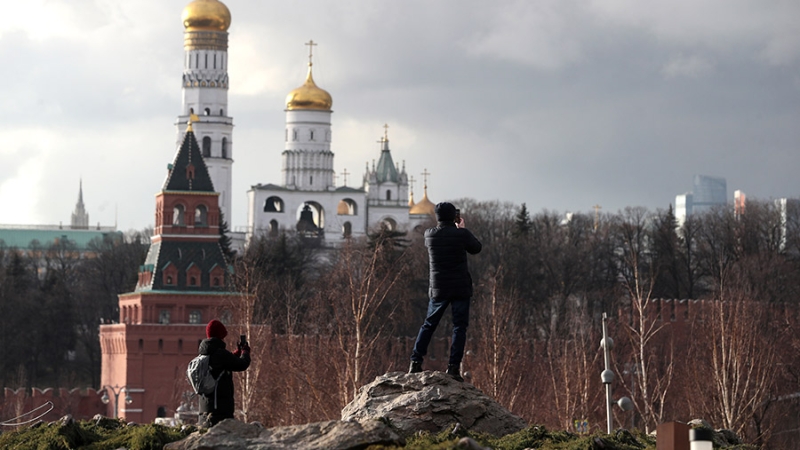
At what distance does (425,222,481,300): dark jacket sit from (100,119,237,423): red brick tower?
56723 millimetres

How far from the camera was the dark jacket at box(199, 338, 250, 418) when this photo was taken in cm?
1741

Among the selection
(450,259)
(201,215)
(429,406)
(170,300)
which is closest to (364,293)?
(170,300)

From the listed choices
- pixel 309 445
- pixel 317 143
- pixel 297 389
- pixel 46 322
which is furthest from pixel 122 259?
pixel 309 445

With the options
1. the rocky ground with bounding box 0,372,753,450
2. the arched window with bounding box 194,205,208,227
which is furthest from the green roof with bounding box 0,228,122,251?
the rocky ground with bounding box 0,372,753,450

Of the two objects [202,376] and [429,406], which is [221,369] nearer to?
[202,376]

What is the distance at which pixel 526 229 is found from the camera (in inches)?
3733

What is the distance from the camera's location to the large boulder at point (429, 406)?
1858 cm

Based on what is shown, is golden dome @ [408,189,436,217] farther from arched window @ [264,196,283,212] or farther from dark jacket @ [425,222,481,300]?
dark jacket @ [425,222,481,300]

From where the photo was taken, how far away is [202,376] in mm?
17391

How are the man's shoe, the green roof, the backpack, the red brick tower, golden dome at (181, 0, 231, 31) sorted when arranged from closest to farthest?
the backpack, the man's shoe, the red brick tower, golden dome at (181, 0, 231, 31), the green roof

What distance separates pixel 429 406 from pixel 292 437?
321cm

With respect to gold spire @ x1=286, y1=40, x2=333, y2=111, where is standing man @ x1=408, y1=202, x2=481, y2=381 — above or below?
below

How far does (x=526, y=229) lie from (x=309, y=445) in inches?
3134

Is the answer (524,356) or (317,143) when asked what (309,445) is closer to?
(524,356)
